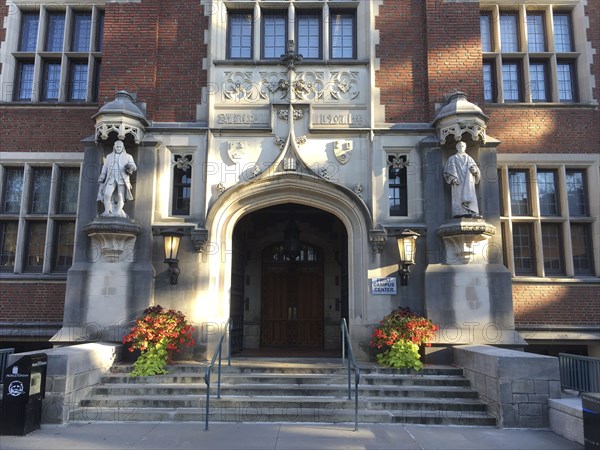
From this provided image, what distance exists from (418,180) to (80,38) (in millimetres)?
9143

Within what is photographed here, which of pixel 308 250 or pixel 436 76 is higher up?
pixel 436 76

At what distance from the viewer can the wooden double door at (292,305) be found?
13.8 metres

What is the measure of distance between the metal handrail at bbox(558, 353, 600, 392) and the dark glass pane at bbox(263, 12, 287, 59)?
27.9 feet

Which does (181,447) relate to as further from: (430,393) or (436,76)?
(436,76)

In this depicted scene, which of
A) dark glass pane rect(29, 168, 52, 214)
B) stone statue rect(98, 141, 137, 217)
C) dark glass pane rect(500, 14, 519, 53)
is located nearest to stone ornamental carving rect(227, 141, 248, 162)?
stone statue rect(98, 141, 137, 217)

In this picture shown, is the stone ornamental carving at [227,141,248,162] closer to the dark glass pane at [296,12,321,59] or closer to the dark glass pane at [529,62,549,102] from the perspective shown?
the dark glass pane at [296,12,321,59]

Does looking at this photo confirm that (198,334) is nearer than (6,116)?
Yes

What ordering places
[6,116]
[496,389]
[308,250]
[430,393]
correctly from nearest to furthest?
[496,389]
[430,393]
[6,116]
[308,250]

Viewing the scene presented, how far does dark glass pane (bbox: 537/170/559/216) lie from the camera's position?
1181 cm

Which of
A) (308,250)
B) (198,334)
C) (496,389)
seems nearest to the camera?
(496,389)

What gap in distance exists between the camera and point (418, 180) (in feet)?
35.2

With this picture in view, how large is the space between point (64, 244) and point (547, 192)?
450 inches

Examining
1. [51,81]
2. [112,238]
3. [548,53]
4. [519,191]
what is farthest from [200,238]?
[548,53]

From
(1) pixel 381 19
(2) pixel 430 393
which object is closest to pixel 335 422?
(2) pixel 430 393
